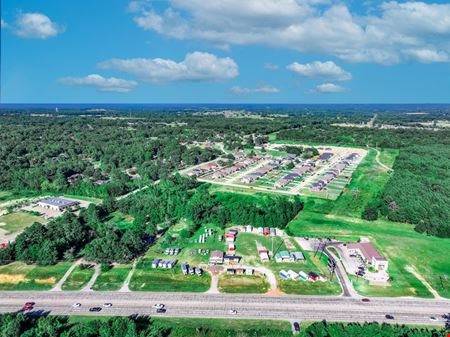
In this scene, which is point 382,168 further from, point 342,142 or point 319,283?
point 319,283

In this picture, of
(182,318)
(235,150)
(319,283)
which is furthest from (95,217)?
(235,150)

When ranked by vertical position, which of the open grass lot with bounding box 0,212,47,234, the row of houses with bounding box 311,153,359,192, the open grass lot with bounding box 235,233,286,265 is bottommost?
the open grass lot with bounding box 235,233,286,265

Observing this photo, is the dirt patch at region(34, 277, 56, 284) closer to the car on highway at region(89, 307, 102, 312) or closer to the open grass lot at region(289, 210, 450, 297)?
the car on highway at region(89, 307, 102, 312)

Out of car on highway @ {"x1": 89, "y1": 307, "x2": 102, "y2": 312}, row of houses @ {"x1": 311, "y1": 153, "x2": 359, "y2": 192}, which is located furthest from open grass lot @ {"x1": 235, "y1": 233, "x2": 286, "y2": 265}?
row of houses @ {"x1": 311, "y1": 153, "x2": 359, "y2": 192}

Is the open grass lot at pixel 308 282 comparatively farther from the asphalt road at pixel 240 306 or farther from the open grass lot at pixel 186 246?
the open grass lot at pixel 186 246

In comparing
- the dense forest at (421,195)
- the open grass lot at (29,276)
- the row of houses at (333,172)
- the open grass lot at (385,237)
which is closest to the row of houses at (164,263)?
the open grass lot at (29,276)

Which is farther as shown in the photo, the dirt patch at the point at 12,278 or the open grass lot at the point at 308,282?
the dirt patch at the point at 12,278
